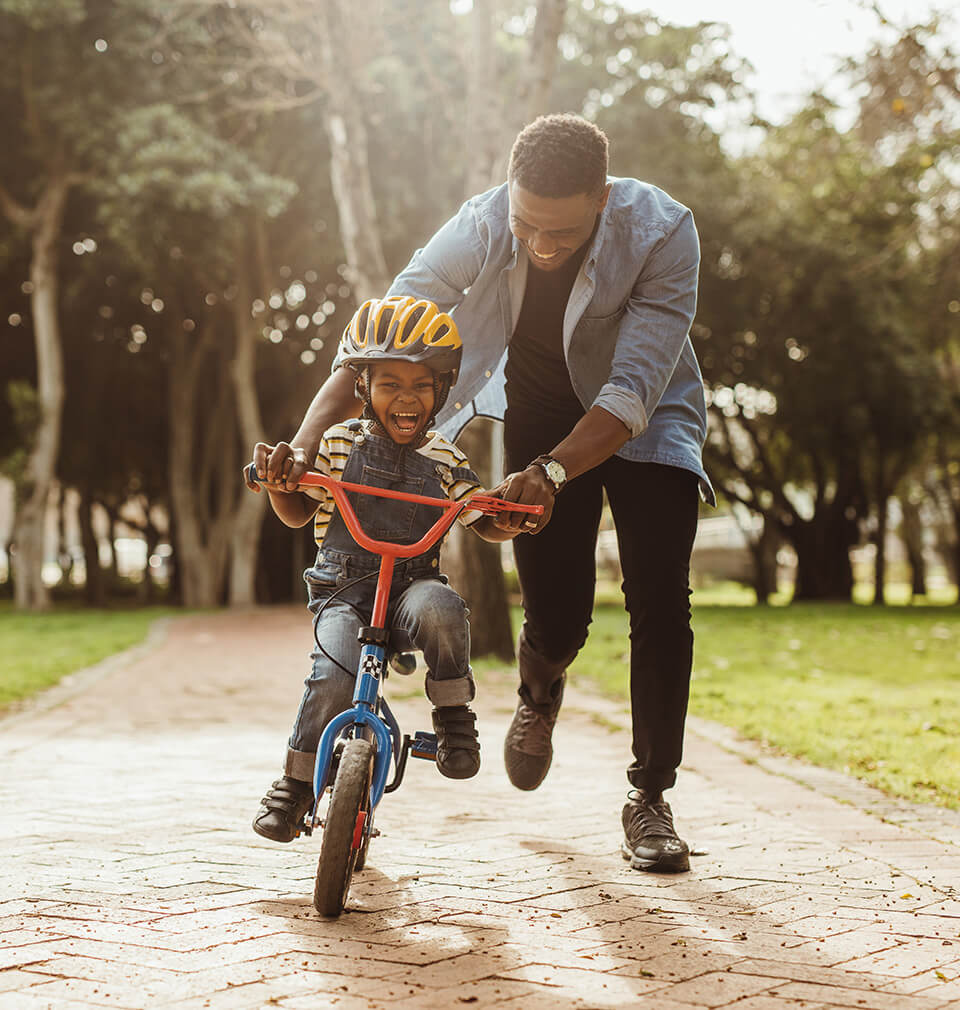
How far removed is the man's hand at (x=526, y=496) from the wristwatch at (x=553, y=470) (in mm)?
16

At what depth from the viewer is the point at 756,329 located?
2300 cm

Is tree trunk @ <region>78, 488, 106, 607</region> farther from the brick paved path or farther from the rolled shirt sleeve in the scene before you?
the rolled shirt sleeve

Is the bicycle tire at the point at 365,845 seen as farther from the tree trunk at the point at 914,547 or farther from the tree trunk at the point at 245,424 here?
the tree trunk at the point at 914,547

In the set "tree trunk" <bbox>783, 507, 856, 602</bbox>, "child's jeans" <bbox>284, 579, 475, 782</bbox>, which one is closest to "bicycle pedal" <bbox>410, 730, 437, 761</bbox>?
"child's jeans" <bbox>284, 579, 475, 782</bbox>

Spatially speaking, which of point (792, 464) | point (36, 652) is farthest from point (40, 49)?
point (792, 464)

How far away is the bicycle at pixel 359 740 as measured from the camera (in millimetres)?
3047

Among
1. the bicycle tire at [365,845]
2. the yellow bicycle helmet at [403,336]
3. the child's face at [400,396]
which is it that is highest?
the yellow bicycle helmet at [403,336]

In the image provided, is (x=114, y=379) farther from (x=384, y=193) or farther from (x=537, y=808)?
(x=537, y=808)

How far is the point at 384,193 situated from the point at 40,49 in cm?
546

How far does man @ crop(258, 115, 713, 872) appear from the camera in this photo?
137 inches

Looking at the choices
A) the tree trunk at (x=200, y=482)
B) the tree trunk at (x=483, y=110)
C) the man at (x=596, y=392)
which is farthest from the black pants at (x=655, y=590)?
the tree trunk at (x=200, y=482)

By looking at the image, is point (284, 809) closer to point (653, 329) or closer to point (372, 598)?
point (372, 598)

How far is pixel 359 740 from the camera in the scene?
3162 mm

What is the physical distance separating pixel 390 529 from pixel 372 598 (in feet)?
0.64
